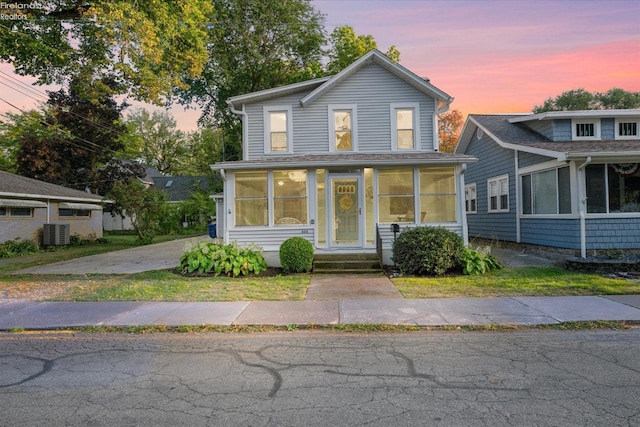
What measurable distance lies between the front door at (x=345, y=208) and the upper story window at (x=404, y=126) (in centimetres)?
229

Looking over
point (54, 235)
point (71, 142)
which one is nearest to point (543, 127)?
point (54, 235)

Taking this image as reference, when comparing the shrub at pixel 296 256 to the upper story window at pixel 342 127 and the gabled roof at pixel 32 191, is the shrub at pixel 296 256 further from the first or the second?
the gabled roof at pixel 32 191

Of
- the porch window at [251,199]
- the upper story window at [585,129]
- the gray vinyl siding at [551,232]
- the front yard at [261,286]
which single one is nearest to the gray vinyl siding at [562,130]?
the upper story window at [585,129]

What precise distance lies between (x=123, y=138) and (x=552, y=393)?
30393 millimetres

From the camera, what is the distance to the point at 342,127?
1343 cm

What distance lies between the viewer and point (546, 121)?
46.9 feet

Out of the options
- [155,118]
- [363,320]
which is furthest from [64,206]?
[155,118]

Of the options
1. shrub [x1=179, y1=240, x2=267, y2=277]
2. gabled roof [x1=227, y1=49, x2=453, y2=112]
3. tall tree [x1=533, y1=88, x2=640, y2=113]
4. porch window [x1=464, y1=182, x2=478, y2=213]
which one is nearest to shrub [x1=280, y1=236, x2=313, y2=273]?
shrub [x1=179, y1=240, x2=267, y2=277]

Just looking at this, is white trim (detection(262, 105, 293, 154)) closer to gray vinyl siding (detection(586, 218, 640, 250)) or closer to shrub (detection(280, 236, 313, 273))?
shrub (detection(280, 236, 313, 273))

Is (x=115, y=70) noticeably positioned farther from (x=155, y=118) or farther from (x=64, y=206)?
(x=155, y=118)

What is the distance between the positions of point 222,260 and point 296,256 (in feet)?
6.52

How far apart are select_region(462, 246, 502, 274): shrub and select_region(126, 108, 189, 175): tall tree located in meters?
47.3

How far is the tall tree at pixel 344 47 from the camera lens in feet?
80.3

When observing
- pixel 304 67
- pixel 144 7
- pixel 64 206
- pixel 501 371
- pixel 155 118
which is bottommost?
pixel 501 371
